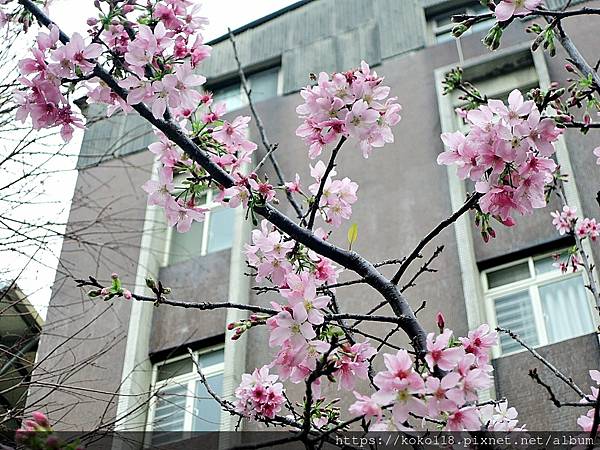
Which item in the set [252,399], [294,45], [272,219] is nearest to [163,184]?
[272,219]

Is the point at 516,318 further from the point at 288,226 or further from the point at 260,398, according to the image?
the point at 288,226

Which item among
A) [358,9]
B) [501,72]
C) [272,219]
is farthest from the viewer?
[358,9]

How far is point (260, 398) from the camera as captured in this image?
159 inches

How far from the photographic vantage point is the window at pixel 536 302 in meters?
8.29

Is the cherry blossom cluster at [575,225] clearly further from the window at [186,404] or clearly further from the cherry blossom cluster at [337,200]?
the window at [186,404]

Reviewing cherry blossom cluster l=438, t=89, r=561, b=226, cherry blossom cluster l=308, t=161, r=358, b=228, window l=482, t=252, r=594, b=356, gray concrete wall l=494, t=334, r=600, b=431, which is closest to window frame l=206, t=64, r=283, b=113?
window l=482, t=252, r=594, b=356

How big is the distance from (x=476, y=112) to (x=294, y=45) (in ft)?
33.9

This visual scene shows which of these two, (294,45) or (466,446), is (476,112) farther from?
(294,45)

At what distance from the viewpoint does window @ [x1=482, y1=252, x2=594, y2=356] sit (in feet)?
27.2

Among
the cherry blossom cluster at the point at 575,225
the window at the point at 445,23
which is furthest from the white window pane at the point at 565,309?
the window at the point at 445,23

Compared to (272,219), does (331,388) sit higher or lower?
higher

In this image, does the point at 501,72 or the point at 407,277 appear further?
the point at 501,72

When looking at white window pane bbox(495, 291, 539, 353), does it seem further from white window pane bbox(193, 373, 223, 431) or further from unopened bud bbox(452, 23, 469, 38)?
unopened bud bbox(452, 23, 469, 38)

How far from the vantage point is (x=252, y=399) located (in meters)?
4.04
